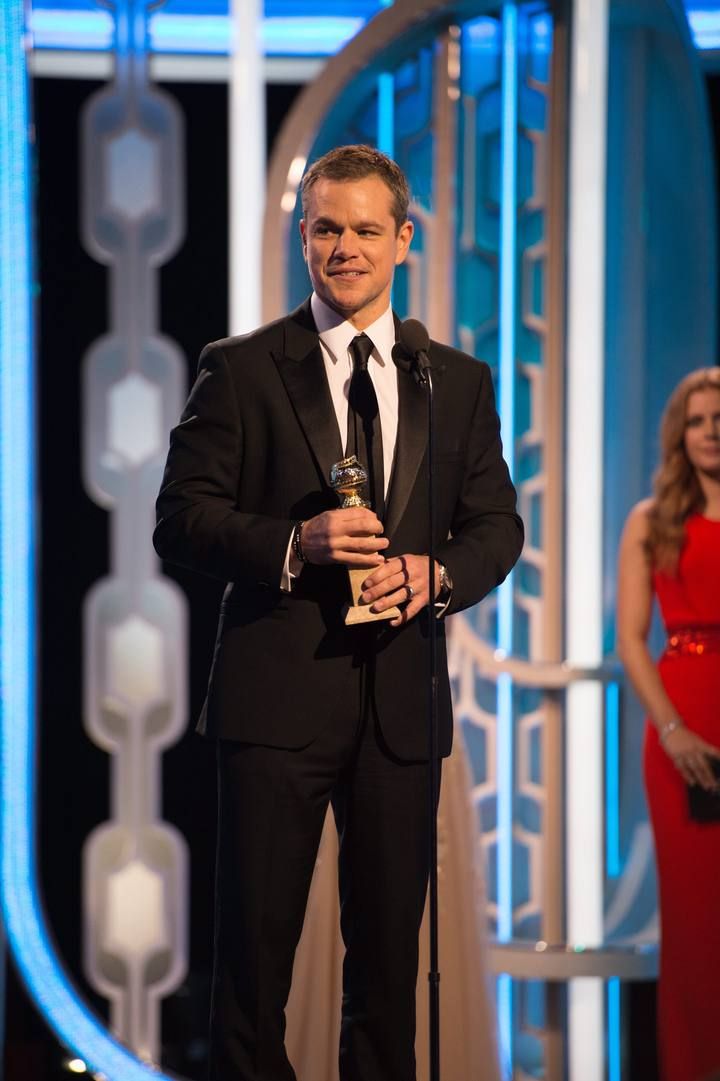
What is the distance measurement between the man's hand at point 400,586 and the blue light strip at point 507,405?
1604 mm

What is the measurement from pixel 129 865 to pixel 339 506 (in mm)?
1966

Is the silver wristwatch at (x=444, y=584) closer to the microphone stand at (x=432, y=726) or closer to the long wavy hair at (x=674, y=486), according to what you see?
the microphone stand at (x=432, y=726)

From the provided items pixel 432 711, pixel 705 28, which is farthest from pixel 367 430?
pixel 705 28

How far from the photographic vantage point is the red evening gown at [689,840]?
320cm

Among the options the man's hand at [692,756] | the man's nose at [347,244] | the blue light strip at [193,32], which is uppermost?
the blue light strip at [193,32]

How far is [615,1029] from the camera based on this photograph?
11.5 ft

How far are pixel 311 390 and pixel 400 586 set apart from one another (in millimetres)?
340

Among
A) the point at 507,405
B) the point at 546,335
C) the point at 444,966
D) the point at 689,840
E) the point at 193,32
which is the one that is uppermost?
the point at 193,32

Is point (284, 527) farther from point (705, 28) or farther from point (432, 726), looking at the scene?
point (705, 28)

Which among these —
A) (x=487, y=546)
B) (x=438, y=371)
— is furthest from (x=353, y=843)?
(x=438, y=371)

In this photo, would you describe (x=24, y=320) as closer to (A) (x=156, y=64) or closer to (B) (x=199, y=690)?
(A) (x=156, y=64)

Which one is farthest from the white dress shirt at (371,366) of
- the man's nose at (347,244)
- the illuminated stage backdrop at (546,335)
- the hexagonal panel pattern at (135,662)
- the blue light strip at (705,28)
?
the blue light strip at (705,28)

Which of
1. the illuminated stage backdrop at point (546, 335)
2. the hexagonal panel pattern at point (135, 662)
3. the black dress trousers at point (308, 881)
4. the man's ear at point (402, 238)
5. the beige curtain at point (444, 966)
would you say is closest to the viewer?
the black dress trousers at point (308, 881)

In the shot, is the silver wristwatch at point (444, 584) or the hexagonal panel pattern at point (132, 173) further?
the hexagonal panel pattern at point (132, 173)
